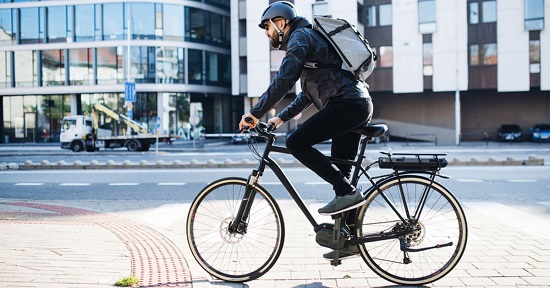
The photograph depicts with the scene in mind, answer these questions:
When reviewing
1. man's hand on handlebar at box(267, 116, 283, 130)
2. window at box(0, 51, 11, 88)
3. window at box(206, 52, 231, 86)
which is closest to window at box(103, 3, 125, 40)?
window at box(206, 52, 231, 86)

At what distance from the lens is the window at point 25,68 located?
47.1 meters

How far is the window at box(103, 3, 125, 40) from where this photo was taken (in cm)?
4556

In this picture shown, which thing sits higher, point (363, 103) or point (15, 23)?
point (15, 23)

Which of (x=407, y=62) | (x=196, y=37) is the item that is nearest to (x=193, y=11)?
(x=196, y=37)

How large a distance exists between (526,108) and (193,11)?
96.3ft

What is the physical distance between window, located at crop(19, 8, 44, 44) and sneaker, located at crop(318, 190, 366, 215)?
49215 mm

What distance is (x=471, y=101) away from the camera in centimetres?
4191

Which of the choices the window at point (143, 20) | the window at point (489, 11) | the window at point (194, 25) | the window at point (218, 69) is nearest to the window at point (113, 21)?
the window at point (143, 20)

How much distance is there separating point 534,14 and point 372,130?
3773cm

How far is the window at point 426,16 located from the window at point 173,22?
68.6 ft

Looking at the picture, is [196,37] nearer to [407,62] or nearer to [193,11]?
[193,11]

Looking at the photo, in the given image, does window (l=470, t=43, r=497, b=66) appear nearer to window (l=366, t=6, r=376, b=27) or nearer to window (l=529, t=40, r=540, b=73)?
window (l=529, t=40, r=540, b=73)

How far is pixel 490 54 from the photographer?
37.4 m

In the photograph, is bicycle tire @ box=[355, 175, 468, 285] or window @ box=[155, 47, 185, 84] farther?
window @ box=[155, 47, 185, 84]
